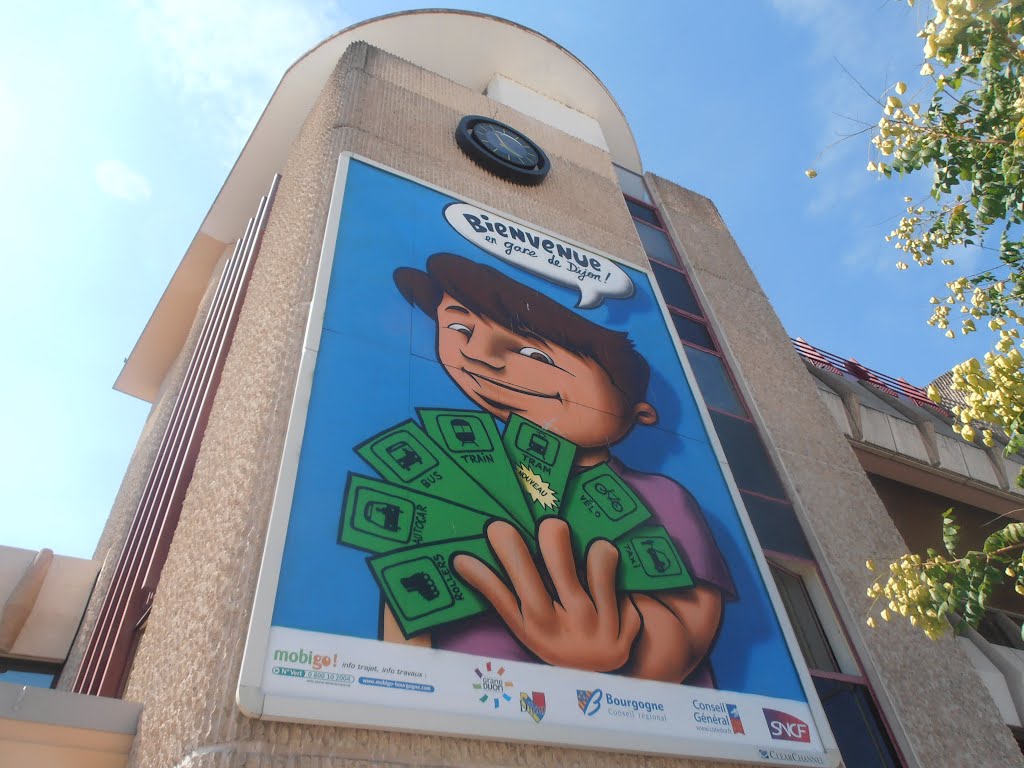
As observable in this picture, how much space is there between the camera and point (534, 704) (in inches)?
160

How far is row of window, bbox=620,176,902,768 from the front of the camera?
579cm

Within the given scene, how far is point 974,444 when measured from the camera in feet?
35.1

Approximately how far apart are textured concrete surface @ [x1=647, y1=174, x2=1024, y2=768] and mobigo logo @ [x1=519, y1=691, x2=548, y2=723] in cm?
343

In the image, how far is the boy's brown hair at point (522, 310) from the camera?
6438 mm

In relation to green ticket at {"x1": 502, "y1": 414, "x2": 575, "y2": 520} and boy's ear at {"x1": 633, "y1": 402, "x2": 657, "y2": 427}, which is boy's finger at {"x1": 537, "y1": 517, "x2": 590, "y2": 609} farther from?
boy's ear at {"x1": 633, "y1": 402, "x2": 657, "y2": 427}

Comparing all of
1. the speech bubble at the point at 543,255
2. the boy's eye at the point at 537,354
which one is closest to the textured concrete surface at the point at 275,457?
the speech bubble at the point at 543,255

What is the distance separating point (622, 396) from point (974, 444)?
7122mm

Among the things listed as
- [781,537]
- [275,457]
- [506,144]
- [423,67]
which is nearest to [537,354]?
[275,457]

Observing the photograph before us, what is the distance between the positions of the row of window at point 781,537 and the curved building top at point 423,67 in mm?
4735

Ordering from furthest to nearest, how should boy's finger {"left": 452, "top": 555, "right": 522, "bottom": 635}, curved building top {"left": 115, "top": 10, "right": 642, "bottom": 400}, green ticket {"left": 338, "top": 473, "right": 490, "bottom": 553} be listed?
curved building top {"left": 115, "top": 10, "right": 642, "bottom": 400} → boy's finger {"left": 452, "top": 555, "right": 522, "bottom": 635} → green ticket {"left": 338, "top": 473, "right": 490, "bottom": 553}

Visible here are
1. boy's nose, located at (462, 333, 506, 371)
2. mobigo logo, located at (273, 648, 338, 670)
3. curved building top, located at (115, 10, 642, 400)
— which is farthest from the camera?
curved building top, located at (115, 10, 642, 400)

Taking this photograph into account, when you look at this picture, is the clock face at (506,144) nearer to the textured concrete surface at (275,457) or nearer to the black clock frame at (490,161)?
the black clock frame at (490,161)

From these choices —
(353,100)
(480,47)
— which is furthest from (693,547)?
(480,47)

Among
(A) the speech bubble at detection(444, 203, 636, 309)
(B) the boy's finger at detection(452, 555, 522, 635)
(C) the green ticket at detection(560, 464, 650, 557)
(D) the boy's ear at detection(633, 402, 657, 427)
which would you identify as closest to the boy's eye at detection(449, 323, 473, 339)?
(A) the speech bubble at detection(444, 203, 636, 309)
